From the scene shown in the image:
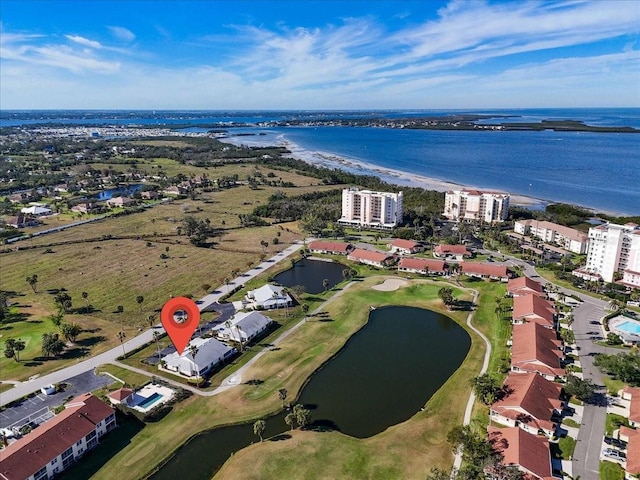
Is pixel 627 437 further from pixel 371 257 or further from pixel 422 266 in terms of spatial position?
pixel 371 257

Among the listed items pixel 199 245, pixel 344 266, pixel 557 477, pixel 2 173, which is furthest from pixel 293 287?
pixel 2 173

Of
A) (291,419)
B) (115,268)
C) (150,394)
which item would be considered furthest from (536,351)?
(115,268)

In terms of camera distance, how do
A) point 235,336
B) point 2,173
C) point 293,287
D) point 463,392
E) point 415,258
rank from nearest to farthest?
point 463,392
point 235,336
point 293,287
point 415,258
point 2,173

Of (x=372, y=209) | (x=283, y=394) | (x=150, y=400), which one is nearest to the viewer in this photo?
(x=283, y=394)

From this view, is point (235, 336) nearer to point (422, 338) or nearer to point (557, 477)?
point (422, 338)

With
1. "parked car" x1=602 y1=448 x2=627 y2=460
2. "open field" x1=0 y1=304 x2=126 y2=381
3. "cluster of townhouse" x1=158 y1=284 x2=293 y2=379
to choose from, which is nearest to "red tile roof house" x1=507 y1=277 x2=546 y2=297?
"parked car" x1=602 y1=448 x2=627 y2=460
